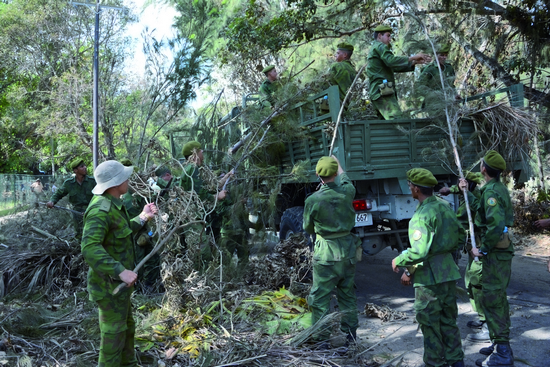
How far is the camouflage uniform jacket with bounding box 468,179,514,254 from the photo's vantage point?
402cm

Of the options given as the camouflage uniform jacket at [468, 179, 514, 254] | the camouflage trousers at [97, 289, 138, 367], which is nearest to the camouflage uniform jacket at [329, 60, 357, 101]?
the camouflage uniform jacket at [468, 179, 514, 254]

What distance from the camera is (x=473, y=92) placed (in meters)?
7.55

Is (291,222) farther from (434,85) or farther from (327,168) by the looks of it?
(434,85)

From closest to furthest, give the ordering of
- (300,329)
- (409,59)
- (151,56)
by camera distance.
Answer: (300,329)
(409,59)
(151,56)

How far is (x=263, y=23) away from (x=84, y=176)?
4692 millimetres

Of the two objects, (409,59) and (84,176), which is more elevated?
(409,59)

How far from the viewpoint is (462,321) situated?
199 inches

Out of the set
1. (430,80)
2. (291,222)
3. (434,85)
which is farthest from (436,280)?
(430,80)

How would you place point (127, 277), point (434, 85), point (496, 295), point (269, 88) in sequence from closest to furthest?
point (127, 277) → point (496, 295) → point (434, 85) → point (269, 88)

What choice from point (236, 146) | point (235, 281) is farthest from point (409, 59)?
point (235, 281)

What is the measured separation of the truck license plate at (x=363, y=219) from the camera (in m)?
5.70

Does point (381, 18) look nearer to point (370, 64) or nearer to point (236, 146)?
point (370, 64)

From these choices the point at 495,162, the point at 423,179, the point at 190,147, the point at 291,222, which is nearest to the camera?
the point at 423,179

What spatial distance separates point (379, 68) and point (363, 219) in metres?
2.10
